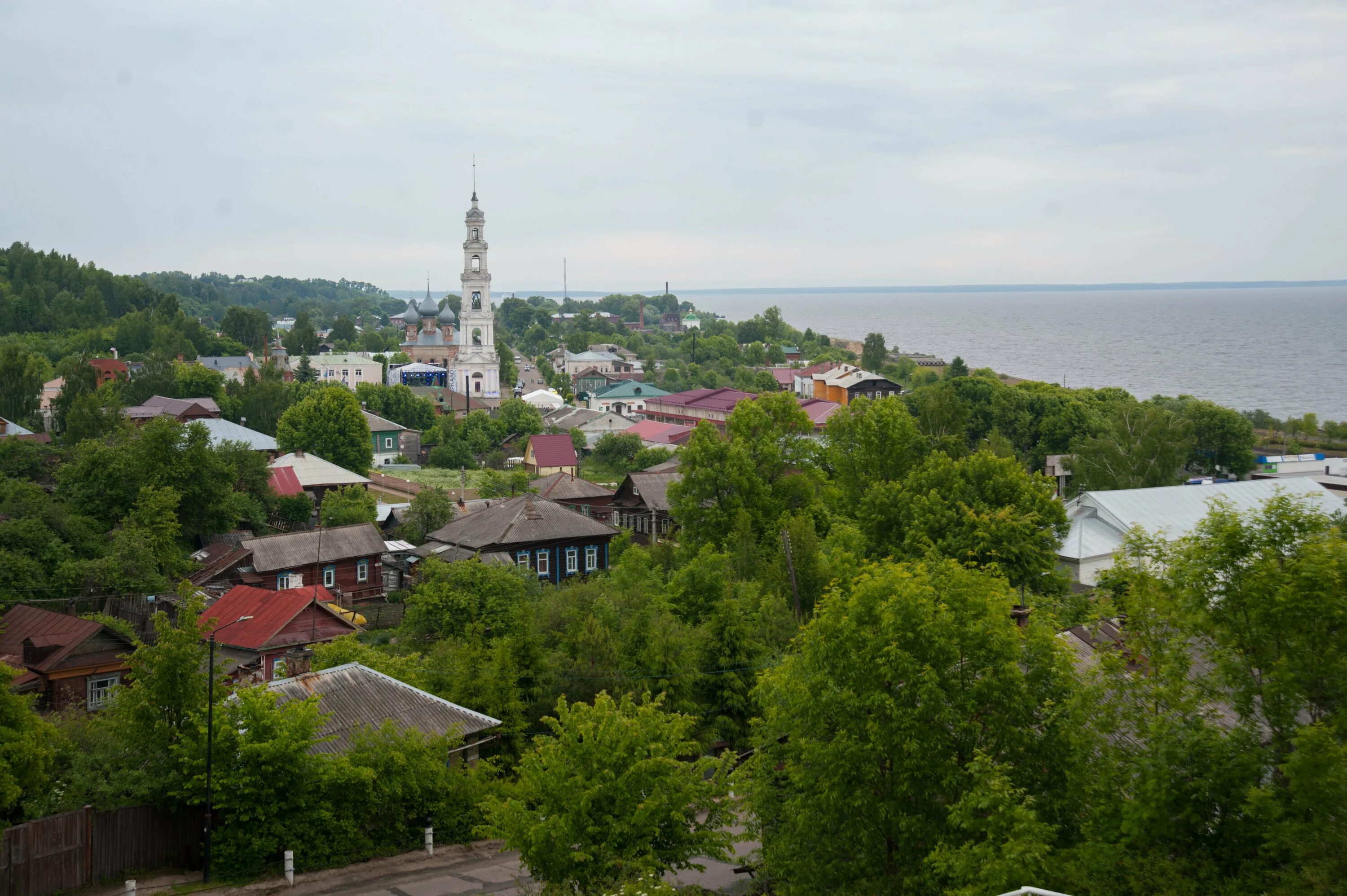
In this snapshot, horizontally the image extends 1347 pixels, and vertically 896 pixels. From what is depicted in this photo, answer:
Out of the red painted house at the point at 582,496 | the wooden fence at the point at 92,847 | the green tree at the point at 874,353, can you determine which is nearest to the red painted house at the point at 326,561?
the red painted house at the point at 582,496

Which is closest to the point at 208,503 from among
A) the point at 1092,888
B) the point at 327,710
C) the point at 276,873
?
the point at 327,710

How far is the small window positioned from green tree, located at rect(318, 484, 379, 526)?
1505 cm

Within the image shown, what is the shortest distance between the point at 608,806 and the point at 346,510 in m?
31.3

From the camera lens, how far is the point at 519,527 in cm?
3634

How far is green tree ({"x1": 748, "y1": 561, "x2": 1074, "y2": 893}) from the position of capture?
11.9 m

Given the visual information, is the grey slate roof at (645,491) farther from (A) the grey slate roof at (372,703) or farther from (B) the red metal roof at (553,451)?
(A) the grey slate roof at (372,703)

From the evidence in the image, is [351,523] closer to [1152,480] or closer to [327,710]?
[327,710]

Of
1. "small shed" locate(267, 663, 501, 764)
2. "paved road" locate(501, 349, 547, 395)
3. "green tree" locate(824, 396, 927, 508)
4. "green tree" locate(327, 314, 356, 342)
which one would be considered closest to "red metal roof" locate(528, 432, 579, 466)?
"green tree" locate(824, 396, 927, 508)

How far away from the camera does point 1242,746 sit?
33.7 ft

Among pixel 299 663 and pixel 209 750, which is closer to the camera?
pixel 209 750

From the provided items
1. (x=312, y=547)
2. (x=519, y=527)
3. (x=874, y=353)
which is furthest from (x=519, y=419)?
(x=874, y=353)

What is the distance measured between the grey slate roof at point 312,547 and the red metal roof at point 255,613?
11.3ft

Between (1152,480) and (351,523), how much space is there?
32.6 meters

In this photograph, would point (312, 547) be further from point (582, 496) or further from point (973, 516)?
point (973, 516)
